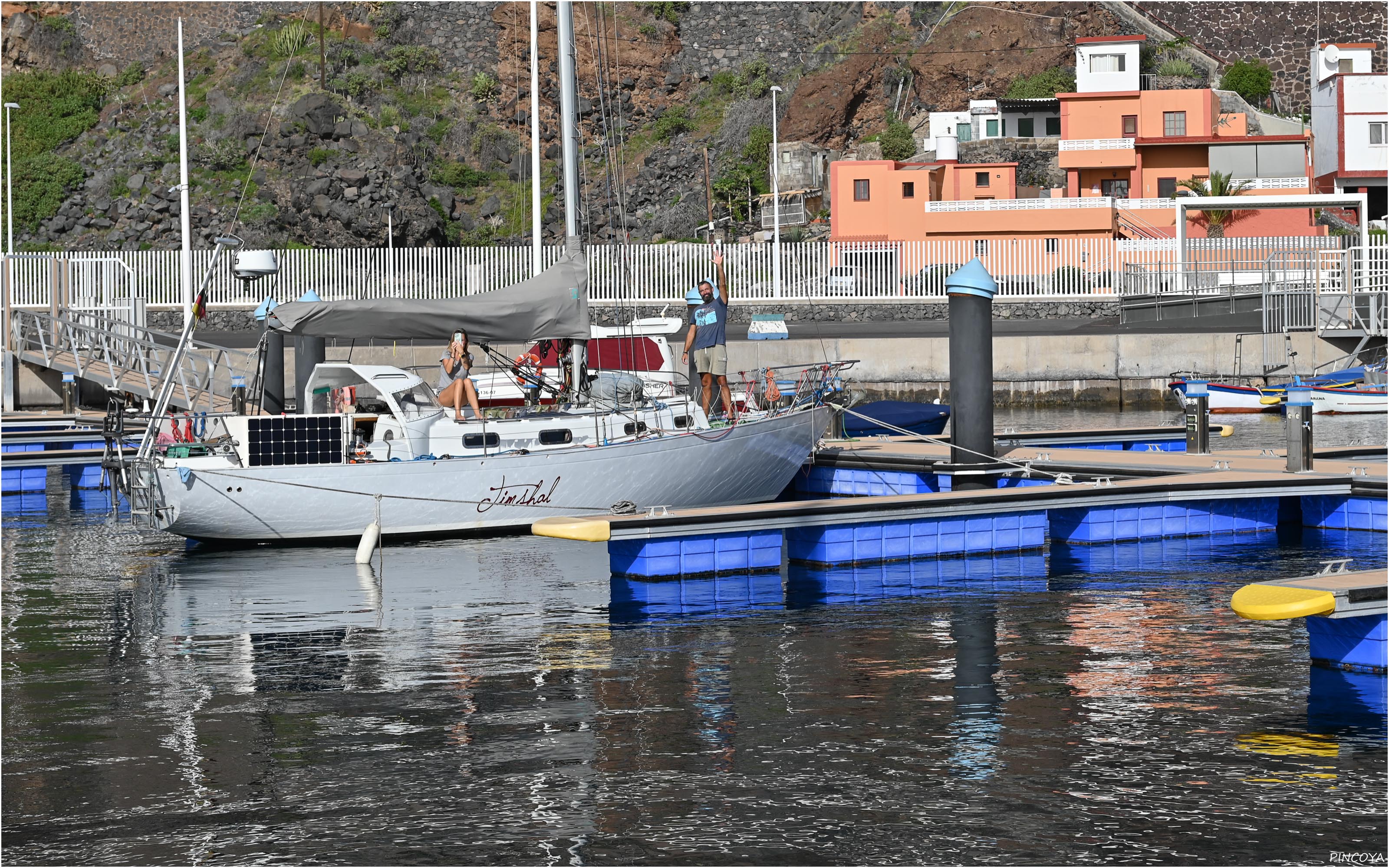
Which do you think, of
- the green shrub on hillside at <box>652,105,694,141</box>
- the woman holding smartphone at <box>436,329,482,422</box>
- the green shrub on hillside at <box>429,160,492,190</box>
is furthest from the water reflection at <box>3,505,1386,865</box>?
the green shrub on hillside at <box>652,105,694,141</box>

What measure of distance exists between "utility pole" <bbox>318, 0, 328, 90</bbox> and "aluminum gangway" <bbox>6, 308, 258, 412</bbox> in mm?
36886

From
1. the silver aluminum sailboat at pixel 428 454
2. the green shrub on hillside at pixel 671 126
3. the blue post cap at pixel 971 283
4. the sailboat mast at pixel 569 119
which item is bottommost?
the silver aluminum sailboat at pixel 428 454

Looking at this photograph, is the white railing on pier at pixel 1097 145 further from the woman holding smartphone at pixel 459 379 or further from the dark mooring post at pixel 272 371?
the woman holding smartphone at pixel 459 379

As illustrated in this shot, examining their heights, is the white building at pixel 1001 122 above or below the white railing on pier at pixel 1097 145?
above

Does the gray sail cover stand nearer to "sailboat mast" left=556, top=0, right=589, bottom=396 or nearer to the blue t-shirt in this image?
"sailboat mast" left=556, top=0, right=589, bottom=396

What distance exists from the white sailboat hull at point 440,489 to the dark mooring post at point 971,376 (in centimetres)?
242

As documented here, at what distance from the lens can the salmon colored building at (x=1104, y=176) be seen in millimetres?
55438

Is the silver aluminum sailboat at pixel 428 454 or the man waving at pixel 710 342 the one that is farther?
the man waving at pixel 710 342

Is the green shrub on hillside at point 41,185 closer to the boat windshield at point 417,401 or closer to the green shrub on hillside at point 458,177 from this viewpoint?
the green shrub on hillside at point 458,177

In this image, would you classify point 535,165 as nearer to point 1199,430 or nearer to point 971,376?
point 971,376

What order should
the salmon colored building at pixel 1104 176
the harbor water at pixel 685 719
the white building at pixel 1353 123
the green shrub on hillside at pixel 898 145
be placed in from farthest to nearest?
the green shrub on hillside at pixel 898 145
the white building at pixel 1353 123
the salmon colored building at pixel 1104 176
the harbor water at pixel 685 719

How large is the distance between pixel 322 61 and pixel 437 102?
6.73 m

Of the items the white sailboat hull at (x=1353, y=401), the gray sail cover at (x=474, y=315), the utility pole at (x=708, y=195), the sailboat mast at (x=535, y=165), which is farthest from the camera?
the utility pole at (x=708, y=195)

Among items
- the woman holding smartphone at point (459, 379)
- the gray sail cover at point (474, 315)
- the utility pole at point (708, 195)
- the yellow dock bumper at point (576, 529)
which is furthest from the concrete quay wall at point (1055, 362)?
the utility pole at point (708, 195)
